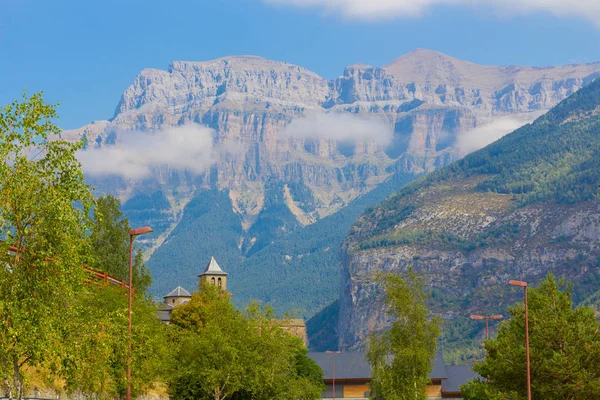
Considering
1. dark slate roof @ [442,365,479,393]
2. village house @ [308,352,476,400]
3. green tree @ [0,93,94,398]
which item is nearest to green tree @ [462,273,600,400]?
green tree @ [0,93,94,398]

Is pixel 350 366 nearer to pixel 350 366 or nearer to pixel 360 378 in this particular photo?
pixel 350 366

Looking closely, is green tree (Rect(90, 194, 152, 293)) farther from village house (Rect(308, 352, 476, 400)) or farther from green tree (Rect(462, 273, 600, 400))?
green tree (Rect(462, 273, 600, 400))

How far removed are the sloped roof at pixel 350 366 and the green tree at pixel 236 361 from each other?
78.3 metres

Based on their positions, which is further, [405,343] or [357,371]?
[357,371]

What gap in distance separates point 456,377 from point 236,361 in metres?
95.2

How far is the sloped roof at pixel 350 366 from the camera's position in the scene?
538ft

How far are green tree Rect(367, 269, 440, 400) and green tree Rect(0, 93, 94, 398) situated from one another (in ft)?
127

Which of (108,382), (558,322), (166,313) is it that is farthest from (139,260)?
(558,322)

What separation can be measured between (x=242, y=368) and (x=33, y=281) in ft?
135

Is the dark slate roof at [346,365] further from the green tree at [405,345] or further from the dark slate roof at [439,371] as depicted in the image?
the green tree at [405,345]

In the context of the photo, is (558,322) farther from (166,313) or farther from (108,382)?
(166,313)

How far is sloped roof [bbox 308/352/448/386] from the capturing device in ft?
538

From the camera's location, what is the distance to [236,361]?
251ft

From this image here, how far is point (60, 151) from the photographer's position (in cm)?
3819
